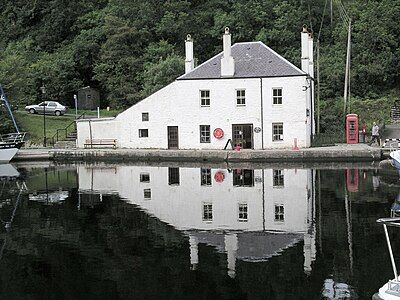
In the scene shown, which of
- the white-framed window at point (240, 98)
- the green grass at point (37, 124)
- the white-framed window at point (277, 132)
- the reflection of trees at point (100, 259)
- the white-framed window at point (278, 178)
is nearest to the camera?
the reflection of trees at point (100, 259)

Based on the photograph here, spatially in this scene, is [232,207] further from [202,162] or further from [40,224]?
[202,162]

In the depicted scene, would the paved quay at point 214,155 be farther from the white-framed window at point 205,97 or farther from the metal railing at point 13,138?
the white-framed window at point 205,97

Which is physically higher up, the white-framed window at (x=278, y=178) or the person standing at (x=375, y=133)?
the person standing at (x=375, y=133)

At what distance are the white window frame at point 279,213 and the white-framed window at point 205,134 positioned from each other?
64.3 ft

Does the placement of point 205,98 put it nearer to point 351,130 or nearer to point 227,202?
point 351,130

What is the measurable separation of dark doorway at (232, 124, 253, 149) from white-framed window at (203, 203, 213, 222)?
60.3ft

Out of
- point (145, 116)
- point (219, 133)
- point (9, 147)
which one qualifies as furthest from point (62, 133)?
point (219, 133)

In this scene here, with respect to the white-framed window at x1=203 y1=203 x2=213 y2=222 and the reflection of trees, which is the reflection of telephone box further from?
the reflection of trees

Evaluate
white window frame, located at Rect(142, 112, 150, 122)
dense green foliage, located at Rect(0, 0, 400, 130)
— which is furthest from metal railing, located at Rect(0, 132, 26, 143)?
white window frame, located at Rect(142, 112, 150, 122)

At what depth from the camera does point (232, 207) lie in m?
22.6

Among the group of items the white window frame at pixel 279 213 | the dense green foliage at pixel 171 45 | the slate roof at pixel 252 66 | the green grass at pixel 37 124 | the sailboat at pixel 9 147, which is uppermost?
the dense green foliage at pixel 171 45

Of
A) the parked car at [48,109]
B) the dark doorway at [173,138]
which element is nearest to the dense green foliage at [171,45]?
the parked car at [48,109]

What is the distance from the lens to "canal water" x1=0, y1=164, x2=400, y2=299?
1380cm

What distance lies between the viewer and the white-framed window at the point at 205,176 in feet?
94.4
